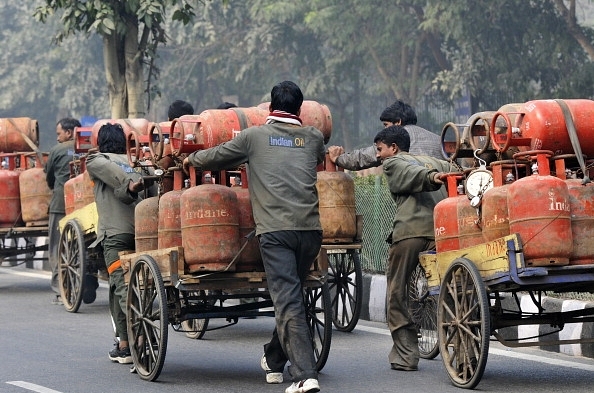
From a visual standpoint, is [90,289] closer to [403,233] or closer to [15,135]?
[15,135]

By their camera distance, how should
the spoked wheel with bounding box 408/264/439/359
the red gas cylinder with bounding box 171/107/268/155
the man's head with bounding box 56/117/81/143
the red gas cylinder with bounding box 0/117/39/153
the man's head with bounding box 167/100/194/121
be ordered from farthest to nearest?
the red gas cylinder with bounding box 0/117/39/153
the man's head with bounding box 56/117/81/143
the man's head with bounding box 167/100/194/121
the spoked wheel with bounding box 408/264/439/359
the red gas cylinder with bounding box 171/107/268/155

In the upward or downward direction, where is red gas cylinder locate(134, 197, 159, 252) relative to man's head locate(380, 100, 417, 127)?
downward

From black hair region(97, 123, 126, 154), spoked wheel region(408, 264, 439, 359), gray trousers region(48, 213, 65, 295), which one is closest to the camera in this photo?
spoked wheel region(408, 264, 439, 359)

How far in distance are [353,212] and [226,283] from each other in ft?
8.99

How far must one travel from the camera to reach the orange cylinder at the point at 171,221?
9.05 m

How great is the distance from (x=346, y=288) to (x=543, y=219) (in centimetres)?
444

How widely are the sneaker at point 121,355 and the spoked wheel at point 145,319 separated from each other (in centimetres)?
60

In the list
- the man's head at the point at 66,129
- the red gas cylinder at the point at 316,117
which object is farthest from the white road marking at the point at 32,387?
the man's head at the point at 66,129

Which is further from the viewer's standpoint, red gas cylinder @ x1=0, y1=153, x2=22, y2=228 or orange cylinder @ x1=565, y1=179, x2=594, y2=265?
red gas cylinder @ x1=0, y1=153, x2=22, y2=228

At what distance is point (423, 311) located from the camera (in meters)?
10.4

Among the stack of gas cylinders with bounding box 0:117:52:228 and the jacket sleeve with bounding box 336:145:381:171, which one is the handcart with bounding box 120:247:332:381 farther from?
the stack of gas cylinders with bounding box 0:117:52:228

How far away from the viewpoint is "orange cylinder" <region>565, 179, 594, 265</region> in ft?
26.2

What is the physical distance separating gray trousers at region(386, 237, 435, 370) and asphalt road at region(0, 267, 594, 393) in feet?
0.53

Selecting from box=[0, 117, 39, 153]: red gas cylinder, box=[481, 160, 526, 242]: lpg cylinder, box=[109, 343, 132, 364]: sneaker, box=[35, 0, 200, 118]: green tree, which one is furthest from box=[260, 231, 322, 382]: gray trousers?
box=[35, 0, 200, 118]: green tree
